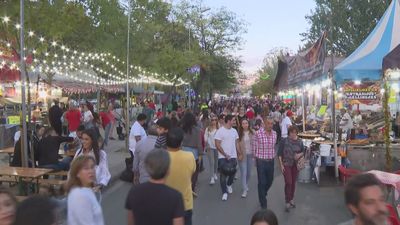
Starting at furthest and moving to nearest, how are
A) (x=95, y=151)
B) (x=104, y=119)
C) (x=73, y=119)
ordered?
(x=104, y=119) < (x=73, y=119) < (x=95, y=151)

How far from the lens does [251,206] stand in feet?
30.0

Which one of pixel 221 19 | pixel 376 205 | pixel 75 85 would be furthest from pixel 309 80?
pixel 221 19

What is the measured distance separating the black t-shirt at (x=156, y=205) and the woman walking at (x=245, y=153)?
6183 millimetres

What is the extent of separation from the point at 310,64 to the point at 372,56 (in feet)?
10.7

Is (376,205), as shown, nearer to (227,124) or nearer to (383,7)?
(227,124)

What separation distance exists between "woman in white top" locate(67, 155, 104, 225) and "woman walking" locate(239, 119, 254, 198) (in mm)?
6173

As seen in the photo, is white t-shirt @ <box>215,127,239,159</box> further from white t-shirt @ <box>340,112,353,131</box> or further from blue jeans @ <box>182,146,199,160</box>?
white t-shirt @ <box>340,112,353,131</box>

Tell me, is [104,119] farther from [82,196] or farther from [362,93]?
[82,196]

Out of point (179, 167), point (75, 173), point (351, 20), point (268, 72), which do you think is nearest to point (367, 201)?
point (75, 173)

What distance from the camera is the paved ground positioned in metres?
8.23

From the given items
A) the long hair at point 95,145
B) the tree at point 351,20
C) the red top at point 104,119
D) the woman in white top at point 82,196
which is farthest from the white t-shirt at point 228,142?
the tree at point 351,20

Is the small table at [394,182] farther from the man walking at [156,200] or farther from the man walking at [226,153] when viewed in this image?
the man walking at [156,200]

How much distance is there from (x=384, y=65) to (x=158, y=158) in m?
6.82

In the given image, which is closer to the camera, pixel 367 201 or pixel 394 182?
pixel 367 201
